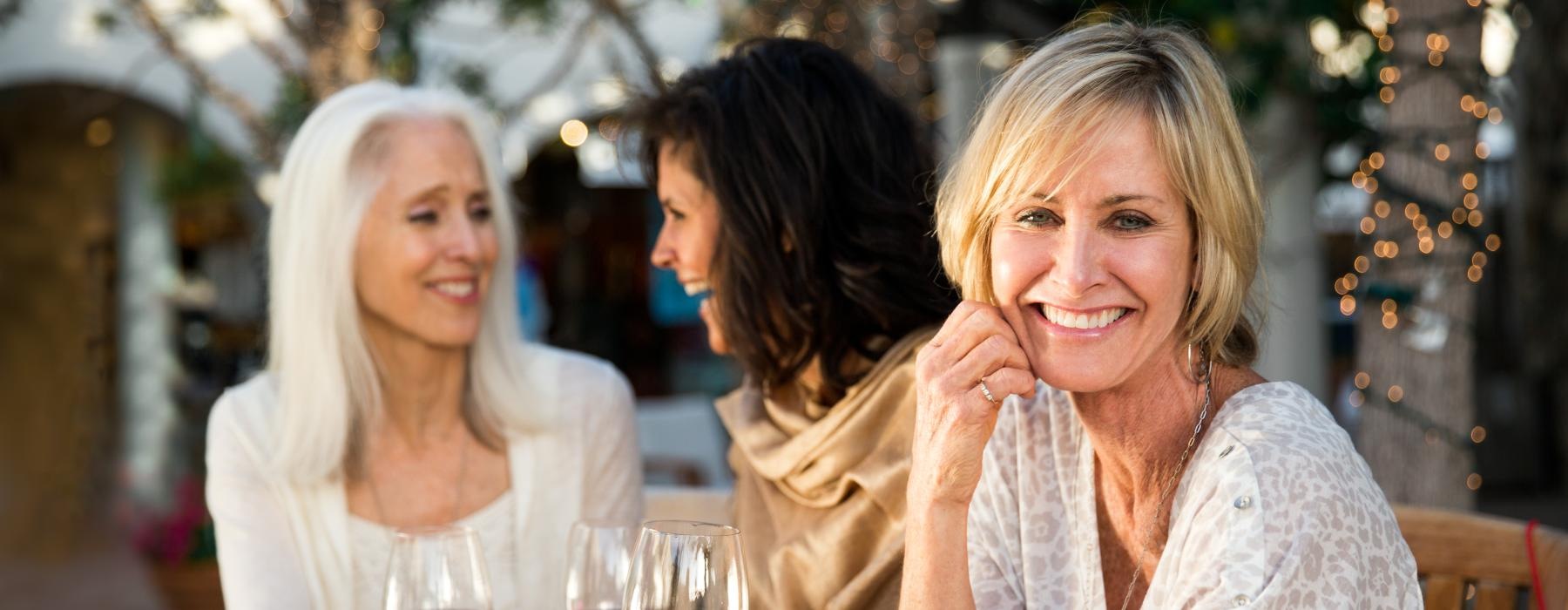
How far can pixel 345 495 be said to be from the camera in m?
2.33

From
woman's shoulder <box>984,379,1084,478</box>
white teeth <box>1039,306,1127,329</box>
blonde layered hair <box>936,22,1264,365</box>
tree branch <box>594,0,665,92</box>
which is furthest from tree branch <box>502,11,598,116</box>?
white teeth <box>1039,306,1127,329</box>

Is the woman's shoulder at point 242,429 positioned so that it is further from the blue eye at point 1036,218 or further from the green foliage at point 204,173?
the green foliage at point 204,173

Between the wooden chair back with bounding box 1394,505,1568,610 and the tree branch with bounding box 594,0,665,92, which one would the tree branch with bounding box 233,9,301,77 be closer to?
the tree branch with bounding box 594,0,665,92

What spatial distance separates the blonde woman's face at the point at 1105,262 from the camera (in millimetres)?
1503

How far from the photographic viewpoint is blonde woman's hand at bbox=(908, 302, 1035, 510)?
Answer: 62.2 inches

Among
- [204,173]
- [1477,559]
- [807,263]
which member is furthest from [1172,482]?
[204,173]

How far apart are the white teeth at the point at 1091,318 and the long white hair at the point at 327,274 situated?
1265 millimetres

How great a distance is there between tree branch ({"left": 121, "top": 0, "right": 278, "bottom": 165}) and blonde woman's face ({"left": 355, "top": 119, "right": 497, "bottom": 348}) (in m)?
1.32

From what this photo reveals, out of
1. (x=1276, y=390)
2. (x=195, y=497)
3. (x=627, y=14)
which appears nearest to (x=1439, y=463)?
(x=1276, y=390)

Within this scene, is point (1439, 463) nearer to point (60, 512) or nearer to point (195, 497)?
point (195, 497)

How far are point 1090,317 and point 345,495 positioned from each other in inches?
53.9

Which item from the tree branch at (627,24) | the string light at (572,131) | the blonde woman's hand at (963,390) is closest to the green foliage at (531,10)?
the tree branch at (627,24)

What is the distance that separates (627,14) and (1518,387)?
23.8 ft

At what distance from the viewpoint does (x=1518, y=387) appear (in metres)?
8.80
